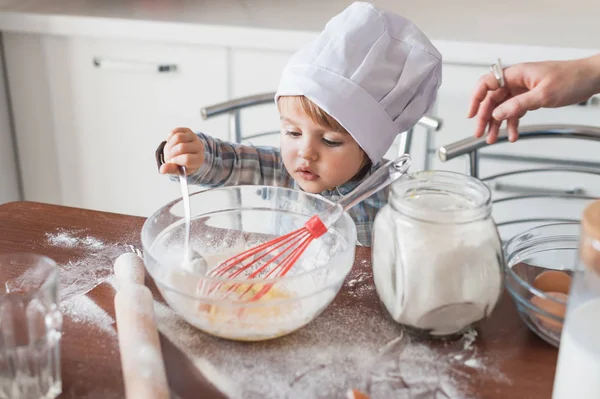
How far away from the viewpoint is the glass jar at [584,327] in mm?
513

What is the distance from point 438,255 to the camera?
2.04ft

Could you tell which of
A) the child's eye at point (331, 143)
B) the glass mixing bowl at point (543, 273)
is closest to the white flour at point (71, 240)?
the child's eye at point (331, 143)

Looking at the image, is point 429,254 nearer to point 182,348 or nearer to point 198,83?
point 182,348

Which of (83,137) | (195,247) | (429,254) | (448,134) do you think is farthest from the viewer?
(83,137)

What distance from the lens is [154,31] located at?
1.69m

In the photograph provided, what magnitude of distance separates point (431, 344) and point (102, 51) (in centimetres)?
141

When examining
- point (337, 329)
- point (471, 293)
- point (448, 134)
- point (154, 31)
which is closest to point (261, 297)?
point (337, 329)

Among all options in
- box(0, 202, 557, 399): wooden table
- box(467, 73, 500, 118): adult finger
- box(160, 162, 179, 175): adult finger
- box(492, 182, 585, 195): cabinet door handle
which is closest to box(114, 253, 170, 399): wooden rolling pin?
box(0, 202, 557, 399): wooden table

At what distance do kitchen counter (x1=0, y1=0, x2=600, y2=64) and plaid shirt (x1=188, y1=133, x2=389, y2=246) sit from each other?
54 centimetres

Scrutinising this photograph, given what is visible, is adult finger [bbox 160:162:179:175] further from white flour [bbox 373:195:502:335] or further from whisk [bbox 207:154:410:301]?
white flour [bbox 373:195:502:335]

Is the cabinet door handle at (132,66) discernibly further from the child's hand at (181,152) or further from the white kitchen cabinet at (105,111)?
the child's hand at (181,152)

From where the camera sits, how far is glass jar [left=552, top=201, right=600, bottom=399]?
513mm

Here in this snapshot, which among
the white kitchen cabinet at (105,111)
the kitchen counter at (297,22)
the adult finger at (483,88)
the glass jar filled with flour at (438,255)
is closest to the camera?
the glass jar filled with flour at (438,255)

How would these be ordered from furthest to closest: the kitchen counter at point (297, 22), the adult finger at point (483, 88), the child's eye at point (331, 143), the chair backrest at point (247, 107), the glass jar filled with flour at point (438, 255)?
the kitchen counter at point (297, 22), the chair backrest at point (247, 107), the child's eye at point (331, 143), the adult finger at point (483, 88), the glass jar filled with flour at point (438, 255)
